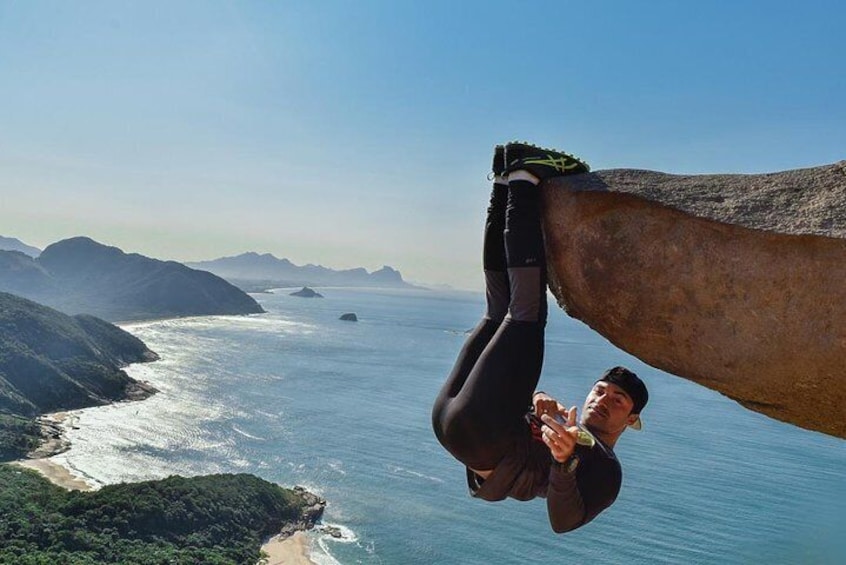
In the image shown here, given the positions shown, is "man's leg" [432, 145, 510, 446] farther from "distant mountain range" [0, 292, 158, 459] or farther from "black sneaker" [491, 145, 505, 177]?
"distant mountain range" [0, 292, 158, 459]

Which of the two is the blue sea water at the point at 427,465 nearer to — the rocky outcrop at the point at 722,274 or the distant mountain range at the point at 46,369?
the distant mountain range at the point at 46,369

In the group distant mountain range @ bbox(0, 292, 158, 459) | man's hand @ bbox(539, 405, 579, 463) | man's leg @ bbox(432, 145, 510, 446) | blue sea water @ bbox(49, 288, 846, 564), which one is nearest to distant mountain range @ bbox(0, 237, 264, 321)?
distant mountain range @ bbox(0, 292, 158, 459)

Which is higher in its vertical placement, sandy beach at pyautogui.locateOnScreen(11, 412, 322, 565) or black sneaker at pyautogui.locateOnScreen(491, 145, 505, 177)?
black sneaker at pyautogui.locateOnScreen(491, 145, 505, 177)

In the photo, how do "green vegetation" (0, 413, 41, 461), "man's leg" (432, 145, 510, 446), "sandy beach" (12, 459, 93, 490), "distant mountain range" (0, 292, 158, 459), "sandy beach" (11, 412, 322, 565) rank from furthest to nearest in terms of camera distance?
"distant mountain range" (0, 292, 158, 459) → "green vegetation" (0, 413, 41, 461) → "sandy beach" (12, 459, 93, 490) → "sandy beach" (11, 412, 322, 565) → "man's leg" (432, 145, 510, 446)

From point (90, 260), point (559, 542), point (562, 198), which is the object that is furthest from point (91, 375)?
point (90, 260)

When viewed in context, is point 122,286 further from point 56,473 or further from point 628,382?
point 628,382

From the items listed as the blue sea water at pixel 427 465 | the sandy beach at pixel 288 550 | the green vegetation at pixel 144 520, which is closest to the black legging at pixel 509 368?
the green vegetation at pixel 144 520
